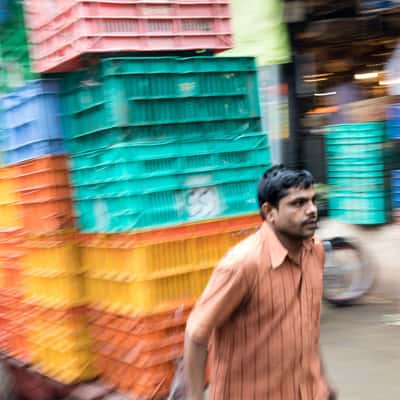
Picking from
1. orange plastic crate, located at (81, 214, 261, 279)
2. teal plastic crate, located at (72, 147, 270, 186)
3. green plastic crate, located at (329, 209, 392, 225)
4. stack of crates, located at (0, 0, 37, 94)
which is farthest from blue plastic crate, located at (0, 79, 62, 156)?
green plastic crate, located at (329, 209, 392, 225)

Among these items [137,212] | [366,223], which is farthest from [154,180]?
[366,223]

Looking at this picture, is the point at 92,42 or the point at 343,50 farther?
the point at 343,50

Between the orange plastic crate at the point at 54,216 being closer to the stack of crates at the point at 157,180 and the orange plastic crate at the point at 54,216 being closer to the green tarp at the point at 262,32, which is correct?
the stack of crates at the point at 157,180

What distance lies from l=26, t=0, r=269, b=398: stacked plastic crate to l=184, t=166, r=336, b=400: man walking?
1.37 m

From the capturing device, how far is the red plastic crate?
3.49 m

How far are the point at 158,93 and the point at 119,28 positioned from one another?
1.33ft

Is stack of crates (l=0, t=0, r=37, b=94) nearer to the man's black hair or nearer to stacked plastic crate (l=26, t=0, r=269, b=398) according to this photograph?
stacked plastic crate (l=26, t=0, r=269, b=398)

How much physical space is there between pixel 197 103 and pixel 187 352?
1.93 metres

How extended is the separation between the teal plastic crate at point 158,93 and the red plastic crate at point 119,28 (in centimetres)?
10

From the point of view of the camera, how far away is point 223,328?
2211 mm

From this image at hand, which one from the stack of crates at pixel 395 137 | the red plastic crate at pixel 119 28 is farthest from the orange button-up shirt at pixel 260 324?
the stack of crates at pixel 395 137

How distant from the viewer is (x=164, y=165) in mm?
3664

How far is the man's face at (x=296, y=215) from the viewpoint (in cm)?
220

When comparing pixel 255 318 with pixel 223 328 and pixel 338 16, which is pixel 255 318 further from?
pixel 338 16
